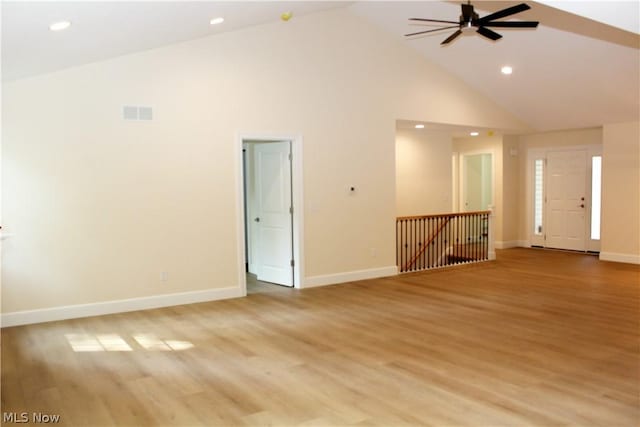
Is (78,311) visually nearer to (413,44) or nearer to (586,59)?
(413,44)

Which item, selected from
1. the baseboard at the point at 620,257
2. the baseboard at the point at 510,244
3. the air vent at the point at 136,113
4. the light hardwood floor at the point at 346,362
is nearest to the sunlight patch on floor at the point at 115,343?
the light hardwood floor at the point at 346,362

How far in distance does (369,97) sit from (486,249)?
419cm

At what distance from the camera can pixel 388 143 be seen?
7.83 meters

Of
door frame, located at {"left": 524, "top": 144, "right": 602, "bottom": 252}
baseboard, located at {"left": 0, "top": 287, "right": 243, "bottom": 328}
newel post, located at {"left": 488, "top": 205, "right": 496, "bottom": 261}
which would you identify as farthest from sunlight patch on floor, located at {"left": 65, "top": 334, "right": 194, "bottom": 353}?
door frame, located at {"left": 524, "top": 144, "right": 602, "bottom": 252}

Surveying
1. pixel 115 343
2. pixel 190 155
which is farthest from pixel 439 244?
pixel 115 343

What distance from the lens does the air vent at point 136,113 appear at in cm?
577

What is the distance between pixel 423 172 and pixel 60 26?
7488 mm

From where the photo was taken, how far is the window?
9.94m

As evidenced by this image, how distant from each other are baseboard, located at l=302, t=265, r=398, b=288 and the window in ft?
15.7

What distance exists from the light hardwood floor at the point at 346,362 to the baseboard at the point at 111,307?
17 cm

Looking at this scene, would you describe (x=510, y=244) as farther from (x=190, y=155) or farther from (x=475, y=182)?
(x=190, y=155)

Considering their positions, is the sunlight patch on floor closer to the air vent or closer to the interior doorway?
the air vent

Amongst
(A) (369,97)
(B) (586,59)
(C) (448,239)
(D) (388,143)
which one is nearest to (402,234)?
(C) (448,239)

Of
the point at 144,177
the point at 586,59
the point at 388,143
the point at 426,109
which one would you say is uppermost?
the point at 586,59
